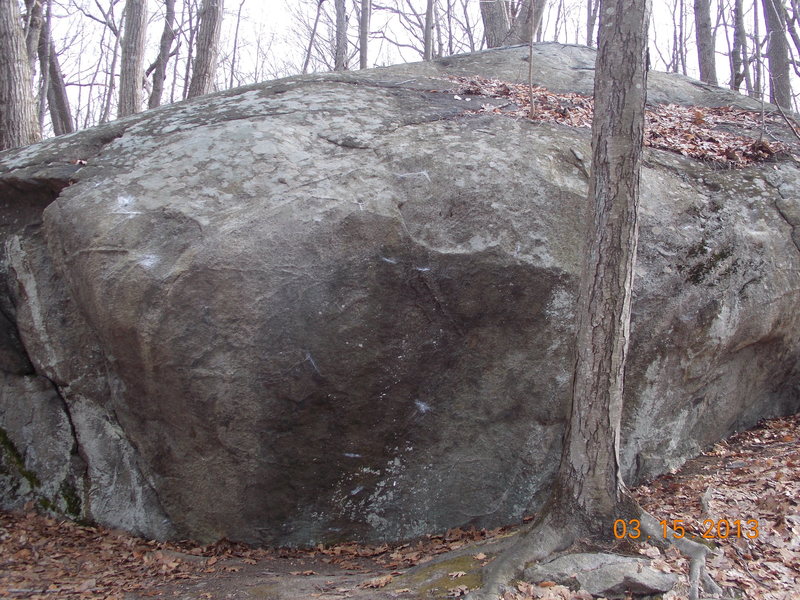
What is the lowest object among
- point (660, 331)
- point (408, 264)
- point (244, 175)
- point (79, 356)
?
point (79, 356)

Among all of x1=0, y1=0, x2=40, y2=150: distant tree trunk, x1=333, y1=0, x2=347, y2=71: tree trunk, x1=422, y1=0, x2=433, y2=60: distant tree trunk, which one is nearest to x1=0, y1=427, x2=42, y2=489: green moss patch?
x1=0, y1=0, x2=40, y2=150: distant tree trunk

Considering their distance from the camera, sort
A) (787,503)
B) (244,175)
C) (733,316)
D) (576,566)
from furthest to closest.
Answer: (733,316), (244,175), (787,503), (576,566)

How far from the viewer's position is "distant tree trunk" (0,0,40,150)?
314 inches

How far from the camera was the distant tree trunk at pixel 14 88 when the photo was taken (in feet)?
26.1

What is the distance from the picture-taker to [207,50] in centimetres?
1142

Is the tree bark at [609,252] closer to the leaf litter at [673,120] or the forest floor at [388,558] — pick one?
the forest floor at [388,558]

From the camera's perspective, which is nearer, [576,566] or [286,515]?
[576,566]

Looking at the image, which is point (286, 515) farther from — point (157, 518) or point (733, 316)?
point (733, 316)

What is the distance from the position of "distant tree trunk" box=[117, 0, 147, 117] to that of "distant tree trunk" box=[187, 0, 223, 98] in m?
1.04

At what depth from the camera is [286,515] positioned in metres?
5.27

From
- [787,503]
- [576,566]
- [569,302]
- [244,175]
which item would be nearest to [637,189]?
[569,302]

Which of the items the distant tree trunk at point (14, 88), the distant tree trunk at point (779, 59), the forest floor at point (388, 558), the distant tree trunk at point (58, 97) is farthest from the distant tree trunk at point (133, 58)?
the distant tree trunk at point (779, 59)

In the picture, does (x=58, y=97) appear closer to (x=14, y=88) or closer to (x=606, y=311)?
(x=14, y=88)

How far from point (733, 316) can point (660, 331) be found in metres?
0.93
